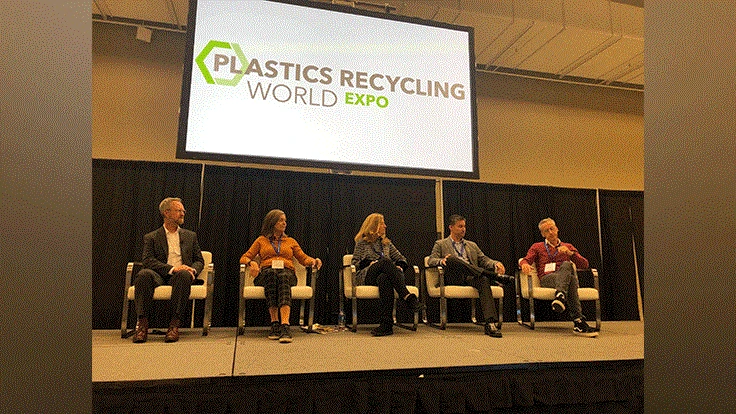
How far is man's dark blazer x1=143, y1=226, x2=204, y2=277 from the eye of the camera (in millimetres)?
3520

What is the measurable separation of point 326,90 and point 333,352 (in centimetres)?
180

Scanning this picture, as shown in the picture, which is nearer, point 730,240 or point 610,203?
point 730,240

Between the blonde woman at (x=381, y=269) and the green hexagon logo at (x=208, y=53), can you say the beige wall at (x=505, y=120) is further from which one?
the blonde woman at (x=381, y=269)

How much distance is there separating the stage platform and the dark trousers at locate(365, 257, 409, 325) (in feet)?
2.14

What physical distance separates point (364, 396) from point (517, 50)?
15.7ft

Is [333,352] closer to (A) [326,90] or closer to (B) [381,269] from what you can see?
(B) [381,269]

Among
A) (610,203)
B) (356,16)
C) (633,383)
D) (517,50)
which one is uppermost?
(517,50)

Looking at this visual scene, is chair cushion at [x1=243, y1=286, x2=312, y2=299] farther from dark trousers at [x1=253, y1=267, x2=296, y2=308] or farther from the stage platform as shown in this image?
the stage platform

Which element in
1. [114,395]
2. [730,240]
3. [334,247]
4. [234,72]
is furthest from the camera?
[334,247]

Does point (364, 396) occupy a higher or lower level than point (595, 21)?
lower

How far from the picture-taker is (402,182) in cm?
530

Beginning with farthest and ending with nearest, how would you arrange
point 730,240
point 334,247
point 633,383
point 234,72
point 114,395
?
point 334,247, point 234,72, point 633,383, point 114,395, point 730,240

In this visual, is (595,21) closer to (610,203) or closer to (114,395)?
(610,203)

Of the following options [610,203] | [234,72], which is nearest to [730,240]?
[234,72]
